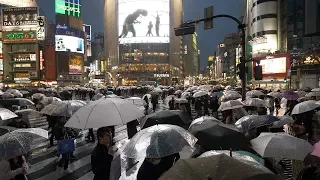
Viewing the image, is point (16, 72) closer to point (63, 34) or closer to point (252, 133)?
point (63, 34)

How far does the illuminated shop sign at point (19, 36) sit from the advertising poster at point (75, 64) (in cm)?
1605

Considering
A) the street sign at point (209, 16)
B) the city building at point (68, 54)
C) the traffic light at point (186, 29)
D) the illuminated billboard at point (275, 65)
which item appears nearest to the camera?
the street sign at point (209, 16)

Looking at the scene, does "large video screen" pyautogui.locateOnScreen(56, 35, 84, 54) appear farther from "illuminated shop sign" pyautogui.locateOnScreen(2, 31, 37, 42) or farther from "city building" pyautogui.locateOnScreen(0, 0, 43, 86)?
"illuminated shop sign" pyautogui.locateOnScreen(2, 31, 37, 42)

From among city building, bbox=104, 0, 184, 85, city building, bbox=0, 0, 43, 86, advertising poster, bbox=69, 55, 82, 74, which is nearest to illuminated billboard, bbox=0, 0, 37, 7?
city building, bbox=0, 0, 43, 86

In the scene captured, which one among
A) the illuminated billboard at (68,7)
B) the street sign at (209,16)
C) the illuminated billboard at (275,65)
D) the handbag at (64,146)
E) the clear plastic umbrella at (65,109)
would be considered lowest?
the handbag at (64,146)

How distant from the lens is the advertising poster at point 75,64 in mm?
96956

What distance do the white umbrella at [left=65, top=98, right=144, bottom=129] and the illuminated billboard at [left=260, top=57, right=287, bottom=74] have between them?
5044 cm

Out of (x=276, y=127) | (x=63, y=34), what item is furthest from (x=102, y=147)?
(x=63, y=34)

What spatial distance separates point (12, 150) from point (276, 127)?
5130mm

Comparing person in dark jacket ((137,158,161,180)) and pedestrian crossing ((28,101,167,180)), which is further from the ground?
person in dark jacket ((137,158,161,180))

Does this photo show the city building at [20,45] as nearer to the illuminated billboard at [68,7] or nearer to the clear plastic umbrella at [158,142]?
the illuminated billboard at [68,7]

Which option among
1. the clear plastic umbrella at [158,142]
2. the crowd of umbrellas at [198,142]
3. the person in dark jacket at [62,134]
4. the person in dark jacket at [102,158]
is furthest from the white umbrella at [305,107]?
the person in dark jacket at [102,158]

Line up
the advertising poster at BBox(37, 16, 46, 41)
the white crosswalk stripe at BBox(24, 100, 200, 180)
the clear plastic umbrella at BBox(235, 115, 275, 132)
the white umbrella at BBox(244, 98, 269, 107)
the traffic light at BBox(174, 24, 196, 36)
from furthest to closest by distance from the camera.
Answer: the advertising poster at BBox(37, 16, 46, 41) < the traffic light at BBox(174, 24, 196, 36) < the white umbrella at BBox(244, 98, 269, 107) < the white crosswalk stripe at BBox(24, 100, 200, 180) < the clear plastic umbrella at BBox(235, 115, 275, 132)

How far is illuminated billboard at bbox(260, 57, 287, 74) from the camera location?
2077 inches
